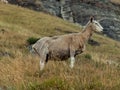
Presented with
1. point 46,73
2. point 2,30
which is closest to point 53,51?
point 46,73

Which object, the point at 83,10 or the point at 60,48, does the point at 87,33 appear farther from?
the point at 83,10

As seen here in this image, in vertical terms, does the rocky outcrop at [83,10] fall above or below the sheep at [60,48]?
below

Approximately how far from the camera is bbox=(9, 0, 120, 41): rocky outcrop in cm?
6400

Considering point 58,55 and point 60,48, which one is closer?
point 58,55

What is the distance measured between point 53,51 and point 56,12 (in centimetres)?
4989

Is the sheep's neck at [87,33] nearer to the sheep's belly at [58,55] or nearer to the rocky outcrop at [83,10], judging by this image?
the sheep's belly at [58,55]

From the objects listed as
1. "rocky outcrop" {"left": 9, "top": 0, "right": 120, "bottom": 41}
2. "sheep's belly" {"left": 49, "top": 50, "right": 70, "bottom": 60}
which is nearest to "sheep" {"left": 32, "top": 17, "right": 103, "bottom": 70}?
"sheep's belly" {"left": 49, "top": 50, "right": 70, "bottom": 60}

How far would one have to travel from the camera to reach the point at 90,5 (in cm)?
7006

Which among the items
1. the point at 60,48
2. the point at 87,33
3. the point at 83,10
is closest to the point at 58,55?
the point at 60,48

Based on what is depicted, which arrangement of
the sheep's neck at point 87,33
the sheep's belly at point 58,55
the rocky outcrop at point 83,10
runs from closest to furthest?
the sheep's belly at point 58,55 < the sheep's neck at point 87,33 < the rocky outcrop at point 83,10

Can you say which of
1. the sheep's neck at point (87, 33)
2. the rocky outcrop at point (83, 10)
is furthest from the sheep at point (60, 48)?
the rocky outcrop at point (83, 10)

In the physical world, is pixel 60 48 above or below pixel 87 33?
below

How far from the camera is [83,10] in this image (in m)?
69.1

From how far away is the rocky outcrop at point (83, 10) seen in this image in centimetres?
6400
